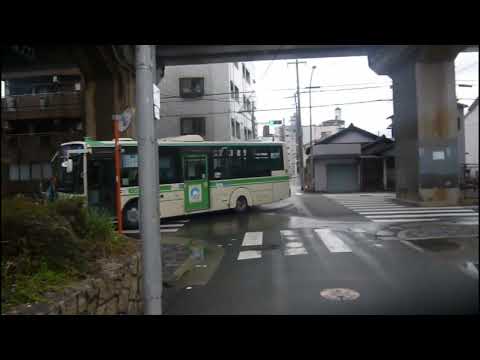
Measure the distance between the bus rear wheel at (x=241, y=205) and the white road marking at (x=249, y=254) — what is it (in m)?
4.60

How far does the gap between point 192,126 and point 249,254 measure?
9.13 feet

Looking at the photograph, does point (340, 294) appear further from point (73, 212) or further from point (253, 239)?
point (253, 239)

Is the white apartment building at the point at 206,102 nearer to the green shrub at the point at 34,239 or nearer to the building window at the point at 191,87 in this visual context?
the building window at the point at 191,87

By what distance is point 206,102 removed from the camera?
3.59m

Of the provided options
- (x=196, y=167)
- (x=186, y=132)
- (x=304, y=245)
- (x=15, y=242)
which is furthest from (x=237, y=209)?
(x=15, y=242)

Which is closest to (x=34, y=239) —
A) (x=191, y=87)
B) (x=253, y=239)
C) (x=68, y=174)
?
(x=191, y=87)

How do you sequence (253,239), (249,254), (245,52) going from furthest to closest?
(253,239) → (249,254) → (245,52)

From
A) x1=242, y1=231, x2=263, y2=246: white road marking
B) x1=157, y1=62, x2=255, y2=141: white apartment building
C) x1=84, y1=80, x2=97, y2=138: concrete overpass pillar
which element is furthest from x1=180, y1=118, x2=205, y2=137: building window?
x1=84, y1=80, x2=97, y2=138: concrete overpass pillar

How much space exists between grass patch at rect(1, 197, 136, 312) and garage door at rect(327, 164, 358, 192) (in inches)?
103

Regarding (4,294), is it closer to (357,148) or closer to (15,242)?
(15,242)

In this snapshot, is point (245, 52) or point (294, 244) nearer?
point (245, 52)

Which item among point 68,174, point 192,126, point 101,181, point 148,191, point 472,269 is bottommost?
point 472,269

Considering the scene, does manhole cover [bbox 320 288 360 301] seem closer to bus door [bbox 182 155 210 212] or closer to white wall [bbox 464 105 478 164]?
white wall [bbox 464 105 478 164]

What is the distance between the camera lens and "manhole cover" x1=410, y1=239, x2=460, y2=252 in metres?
3.33
